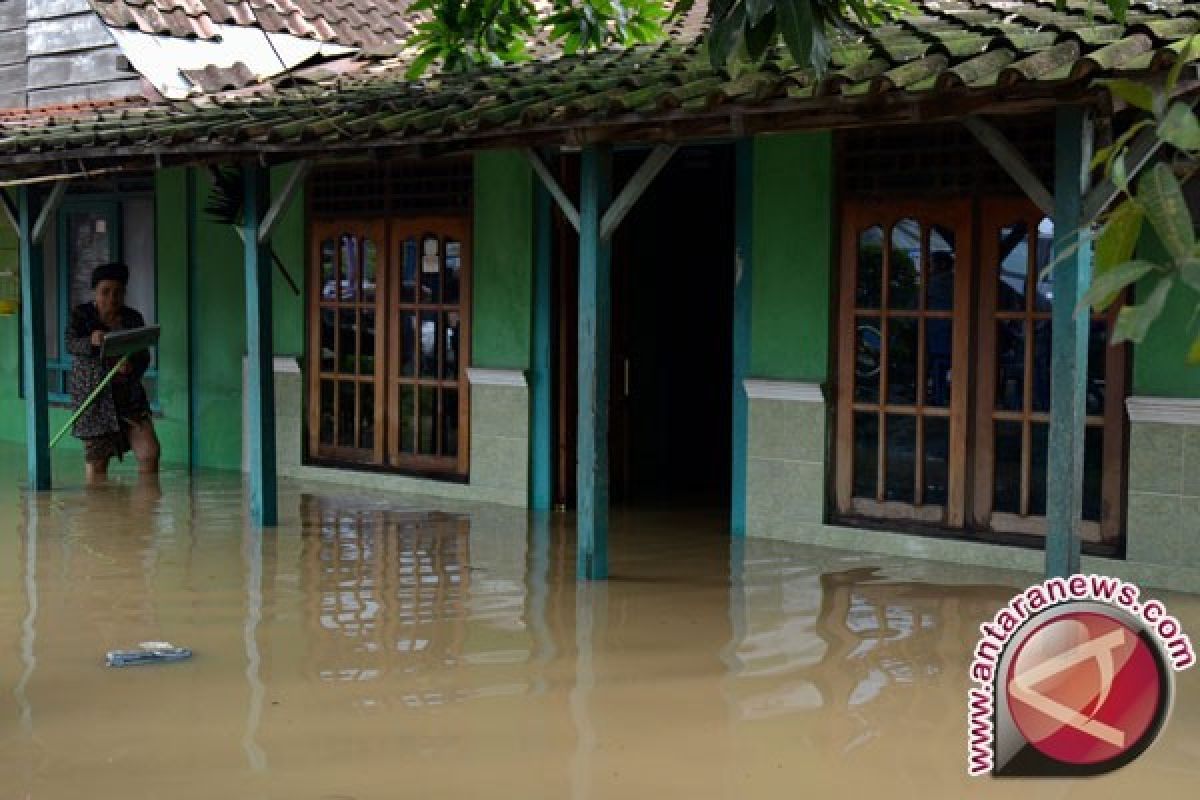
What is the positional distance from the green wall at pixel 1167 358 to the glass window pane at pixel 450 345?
5015 mm

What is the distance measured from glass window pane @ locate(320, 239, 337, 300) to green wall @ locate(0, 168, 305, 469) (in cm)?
46

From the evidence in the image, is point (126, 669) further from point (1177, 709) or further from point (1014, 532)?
point (1014, 532)

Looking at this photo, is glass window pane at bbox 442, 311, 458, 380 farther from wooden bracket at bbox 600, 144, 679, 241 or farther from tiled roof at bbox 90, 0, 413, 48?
tiled roof at bbox 90, 0, 413, 48

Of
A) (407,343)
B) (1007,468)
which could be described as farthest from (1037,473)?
(407,343)

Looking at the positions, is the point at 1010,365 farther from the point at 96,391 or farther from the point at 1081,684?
the point at 96,391

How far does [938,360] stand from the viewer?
8984 mm

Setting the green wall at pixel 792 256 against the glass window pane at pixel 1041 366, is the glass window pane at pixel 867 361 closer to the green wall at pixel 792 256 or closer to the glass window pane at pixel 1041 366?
the green wall at pixel 792 256

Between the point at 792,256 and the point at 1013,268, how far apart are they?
142 cm

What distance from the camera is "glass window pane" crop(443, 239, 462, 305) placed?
1152 cm

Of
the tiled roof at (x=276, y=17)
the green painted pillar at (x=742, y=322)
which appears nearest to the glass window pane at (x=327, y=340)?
the tiled roof at (x=276, y=17)

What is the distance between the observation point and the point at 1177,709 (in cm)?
602

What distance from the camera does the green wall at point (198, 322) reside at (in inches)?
518

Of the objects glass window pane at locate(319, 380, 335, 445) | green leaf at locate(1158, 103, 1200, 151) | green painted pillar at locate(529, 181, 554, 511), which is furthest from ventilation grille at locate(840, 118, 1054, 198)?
green leaf at locate(1158, 103, 1200, 151)

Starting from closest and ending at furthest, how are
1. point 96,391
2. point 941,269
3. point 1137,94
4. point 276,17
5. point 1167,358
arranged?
point 1137,94
point 1167,358
point 941,269
point 96,391
point 276,17
